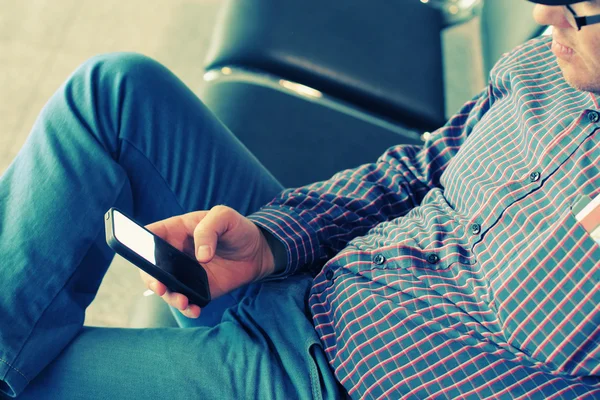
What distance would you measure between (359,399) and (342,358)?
59 mm

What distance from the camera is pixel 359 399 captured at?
79 cm

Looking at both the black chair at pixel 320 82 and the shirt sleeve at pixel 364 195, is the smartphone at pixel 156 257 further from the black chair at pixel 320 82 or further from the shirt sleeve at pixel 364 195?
the black chair at pixel 320 82

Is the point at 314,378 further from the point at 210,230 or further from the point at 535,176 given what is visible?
the point at 535,176

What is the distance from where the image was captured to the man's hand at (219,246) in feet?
2.48

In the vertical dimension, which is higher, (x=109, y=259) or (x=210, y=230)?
(x=210, y=230)

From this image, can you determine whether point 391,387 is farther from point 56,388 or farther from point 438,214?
point 56,388

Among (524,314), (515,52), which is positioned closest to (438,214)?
(524,314)

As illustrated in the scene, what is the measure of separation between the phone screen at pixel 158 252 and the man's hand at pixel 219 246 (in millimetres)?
21

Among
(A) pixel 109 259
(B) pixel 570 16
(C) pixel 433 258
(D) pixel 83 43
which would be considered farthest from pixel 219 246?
(D) pixel 83 43

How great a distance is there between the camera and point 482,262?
0.81m

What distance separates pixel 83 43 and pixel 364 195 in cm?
137

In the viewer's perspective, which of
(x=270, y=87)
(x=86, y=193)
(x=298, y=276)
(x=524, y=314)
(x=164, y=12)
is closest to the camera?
(x=524, y=314)

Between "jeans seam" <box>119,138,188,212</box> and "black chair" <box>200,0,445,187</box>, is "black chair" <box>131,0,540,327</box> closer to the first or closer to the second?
"black chair" <box>200,0,445,187</box>

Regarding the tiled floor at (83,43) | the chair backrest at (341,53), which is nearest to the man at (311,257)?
the chair backrest at (341,53)
